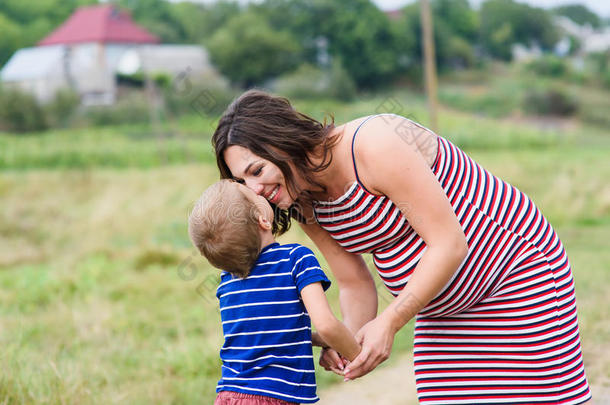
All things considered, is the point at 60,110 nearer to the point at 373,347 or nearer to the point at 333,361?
the point at 333,361

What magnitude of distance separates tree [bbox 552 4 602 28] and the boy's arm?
61815 mm

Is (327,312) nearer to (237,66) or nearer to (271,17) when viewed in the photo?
(237,66)

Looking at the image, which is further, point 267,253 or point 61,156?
point 61,156

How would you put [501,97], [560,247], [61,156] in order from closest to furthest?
[560,247] → [61,156] → [501,97]

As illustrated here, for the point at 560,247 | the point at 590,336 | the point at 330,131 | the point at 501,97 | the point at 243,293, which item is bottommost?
the point at 501,97

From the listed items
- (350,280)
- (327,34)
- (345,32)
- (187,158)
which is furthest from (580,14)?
(350,280)

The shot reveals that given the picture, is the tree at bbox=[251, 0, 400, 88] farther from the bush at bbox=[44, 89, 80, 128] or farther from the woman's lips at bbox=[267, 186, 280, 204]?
→ the woman's lips at bbox=[267, 186, 280, 204]

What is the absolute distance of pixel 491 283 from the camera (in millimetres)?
1781

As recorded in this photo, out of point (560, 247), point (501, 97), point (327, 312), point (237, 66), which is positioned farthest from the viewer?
point (501, 97)

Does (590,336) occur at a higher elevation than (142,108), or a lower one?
higher

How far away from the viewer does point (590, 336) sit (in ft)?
13.7

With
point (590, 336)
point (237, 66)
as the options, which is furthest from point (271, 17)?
point (590, 336)

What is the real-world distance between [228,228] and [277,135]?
27 cm

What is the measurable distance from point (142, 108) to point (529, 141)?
44.0ft
